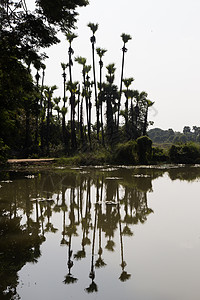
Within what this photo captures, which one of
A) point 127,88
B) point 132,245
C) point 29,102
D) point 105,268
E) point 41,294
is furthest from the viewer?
point 127,88

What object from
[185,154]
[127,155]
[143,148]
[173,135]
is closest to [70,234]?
[127,155]

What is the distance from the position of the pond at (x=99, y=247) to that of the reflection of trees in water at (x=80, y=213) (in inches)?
0.9

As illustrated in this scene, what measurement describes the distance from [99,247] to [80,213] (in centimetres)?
314

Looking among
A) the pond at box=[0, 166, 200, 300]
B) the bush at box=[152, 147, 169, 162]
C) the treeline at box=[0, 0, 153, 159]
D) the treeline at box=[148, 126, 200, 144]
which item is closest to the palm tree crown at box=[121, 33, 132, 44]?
the treeline at box=[0, 0, 153, 159]

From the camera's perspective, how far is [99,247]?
19.9 ft

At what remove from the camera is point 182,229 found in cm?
739

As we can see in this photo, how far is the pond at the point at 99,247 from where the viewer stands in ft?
14.2

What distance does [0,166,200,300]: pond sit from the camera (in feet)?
14.2

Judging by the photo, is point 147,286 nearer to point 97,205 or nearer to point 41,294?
point 41,294

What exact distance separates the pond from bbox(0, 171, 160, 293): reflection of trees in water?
2cm

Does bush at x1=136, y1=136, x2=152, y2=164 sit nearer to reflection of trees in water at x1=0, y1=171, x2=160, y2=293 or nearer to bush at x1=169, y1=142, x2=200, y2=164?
bush at x1=169, y1=142, x2=200, y2=164

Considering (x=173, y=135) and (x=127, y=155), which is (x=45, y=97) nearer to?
(x=127, y=155)

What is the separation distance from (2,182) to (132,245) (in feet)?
38.9

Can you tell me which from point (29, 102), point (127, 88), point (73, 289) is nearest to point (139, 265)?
point (73, 289)
